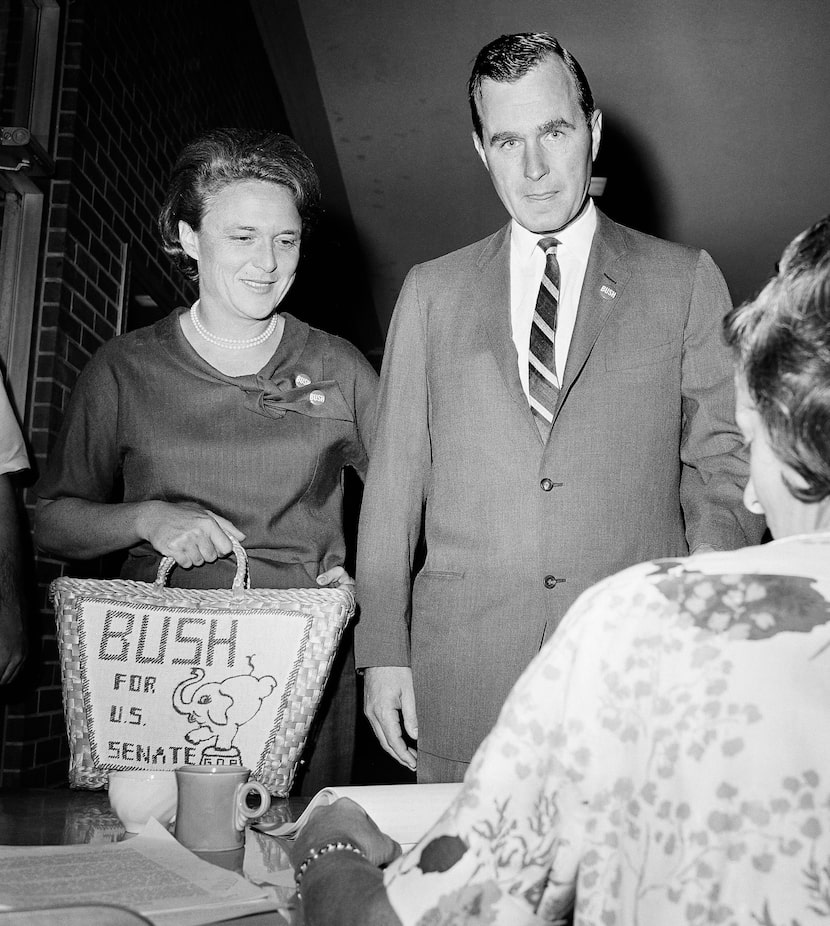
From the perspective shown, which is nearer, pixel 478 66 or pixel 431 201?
pixel 478 66

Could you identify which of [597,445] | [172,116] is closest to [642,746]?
[597,445]

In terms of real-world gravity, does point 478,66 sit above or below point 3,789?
above

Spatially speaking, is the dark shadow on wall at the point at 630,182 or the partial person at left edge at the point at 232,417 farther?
the dark shadow on wall at the point at 630,182

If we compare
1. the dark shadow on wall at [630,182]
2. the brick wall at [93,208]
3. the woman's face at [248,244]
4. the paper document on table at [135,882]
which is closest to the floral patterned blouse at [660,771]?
the paper document on table at [135,882]

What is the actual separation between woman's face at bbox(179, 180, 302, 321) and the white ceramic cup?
1.05 meters

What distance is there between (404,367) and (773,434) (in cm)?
115

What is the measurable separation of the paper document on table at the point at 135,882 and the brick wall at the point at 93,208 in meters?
1.96

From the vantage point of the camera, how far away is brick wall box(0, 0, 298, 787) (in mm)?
3012

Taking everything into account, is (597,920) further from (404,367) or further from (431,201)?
(431,201)

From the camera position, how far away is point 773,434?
30.4 inches

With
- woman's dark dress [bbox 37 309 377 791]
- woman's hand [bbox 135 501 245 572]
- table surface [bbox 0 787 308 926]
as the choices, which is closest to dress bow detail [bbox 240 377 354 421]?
woman's dark dress [bbox 37 309 377 791]

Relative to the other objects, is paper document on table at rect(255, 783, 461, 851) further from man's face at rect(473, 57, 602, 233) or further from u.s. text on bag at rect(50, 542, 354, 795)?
man's face at rect(473, 57, 602, 233)

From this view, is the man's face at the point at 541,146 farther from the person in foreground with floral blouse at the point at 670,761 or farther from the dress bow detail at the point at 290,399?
the person in foreground with floral blouse at the point at 670,761

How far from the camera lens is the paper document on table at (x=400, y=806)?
1.06 metres
